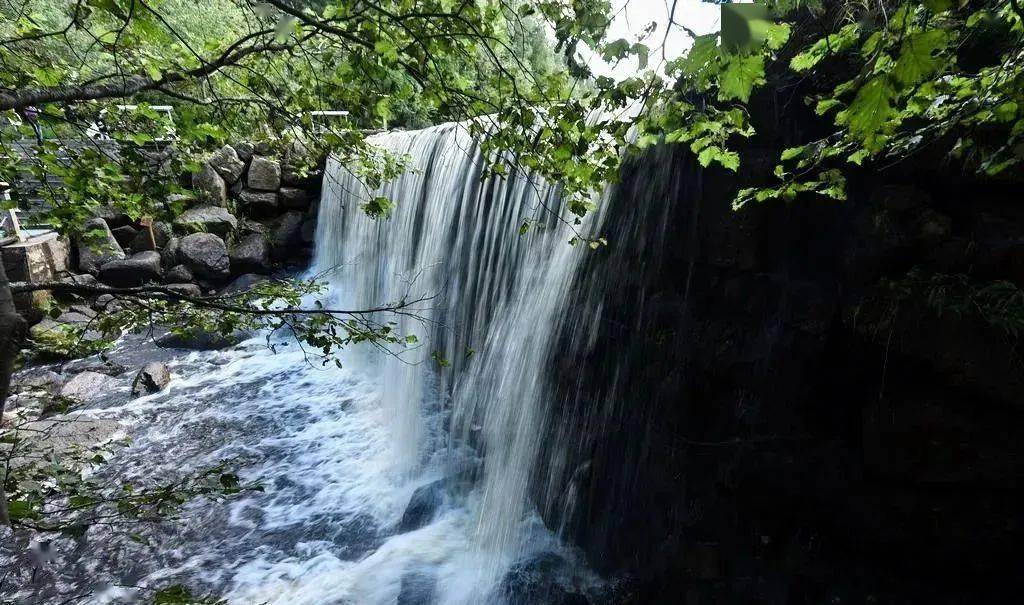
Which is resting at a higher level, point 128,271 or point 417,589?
point 128,271

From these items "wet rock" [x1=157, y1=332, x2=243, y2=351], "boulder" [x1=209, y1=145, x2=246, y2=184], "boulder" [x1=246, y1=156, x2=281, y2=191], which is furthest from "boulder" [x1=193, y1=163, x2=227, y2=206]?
"wet rock" [x1=157, y1=332, x2=243, y2=351]

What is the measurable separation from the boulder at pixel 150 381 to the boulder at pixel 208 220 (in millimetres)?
5049

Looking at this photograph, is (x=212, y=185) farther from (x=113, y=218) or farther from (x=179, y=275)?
(x=179, y=275)

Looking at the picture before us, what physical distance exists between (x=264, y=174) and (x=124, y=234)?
377 cm

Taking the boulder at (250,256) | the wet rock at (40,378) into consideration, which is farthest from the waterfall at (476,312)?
the wet rock at (40,378)

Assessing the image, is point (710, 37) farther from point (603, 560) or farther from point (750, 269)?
point (603, 560)

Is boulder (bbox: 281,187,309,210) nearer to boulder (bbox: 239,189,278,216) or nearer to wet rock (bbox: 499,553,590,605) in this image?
boulder (bbox: 239,189,278,216)

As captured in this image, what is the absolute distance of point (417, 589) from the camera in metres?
5.07

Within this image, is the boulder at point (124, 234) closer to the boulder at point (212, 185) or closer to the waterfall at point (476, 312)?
the boulder at point (212, 185)

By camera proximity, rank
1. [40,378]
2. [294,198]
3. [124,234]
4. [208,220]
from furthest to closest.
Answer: [294,198] → [208,220] → [124,234] → [40,378]

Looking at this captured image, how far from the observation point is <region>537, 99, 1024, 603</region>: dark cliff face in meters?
3.44

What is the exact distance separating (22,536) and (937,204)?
963cm

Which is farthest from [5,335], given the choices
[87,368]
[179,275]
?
[179,275]

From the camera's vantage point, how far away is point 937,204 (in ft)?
12.0
